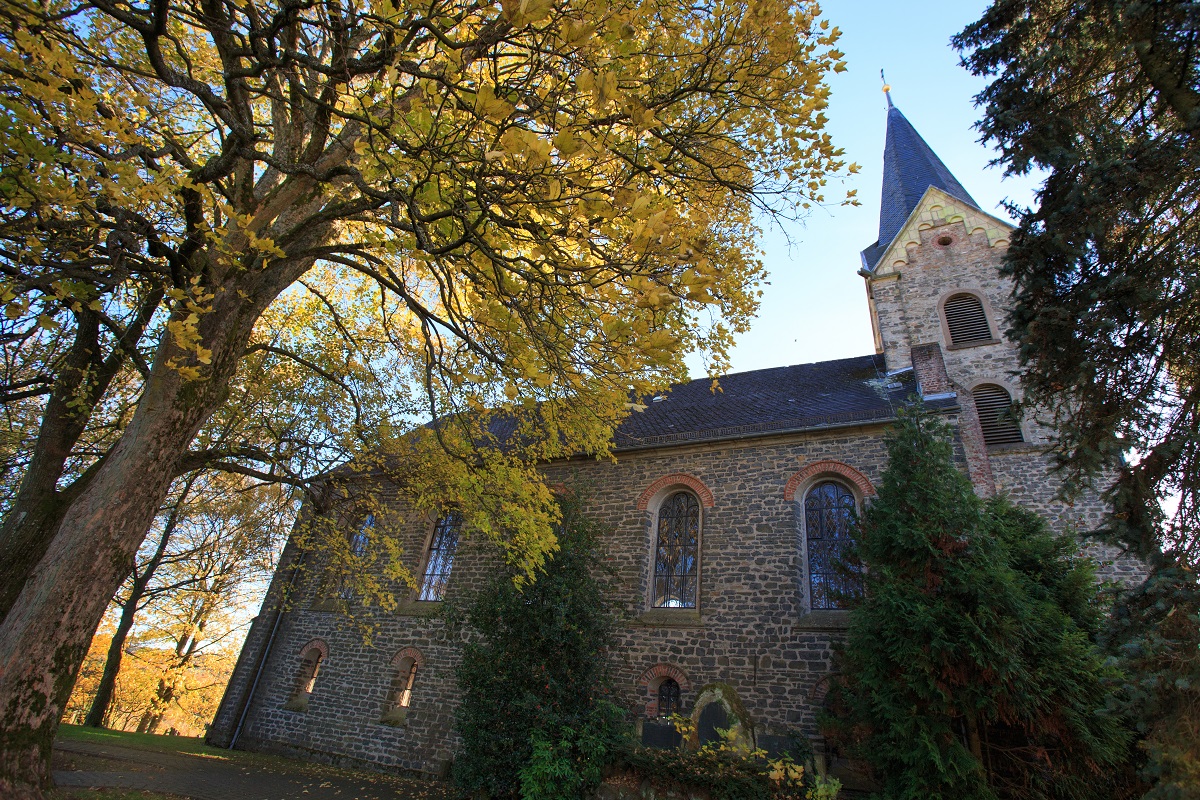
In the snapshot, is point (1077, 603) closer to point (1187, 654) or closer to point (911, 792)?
point (911, 792)

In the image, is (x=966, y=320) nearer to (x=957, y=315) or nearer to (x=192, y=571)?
(x=957, y=315)

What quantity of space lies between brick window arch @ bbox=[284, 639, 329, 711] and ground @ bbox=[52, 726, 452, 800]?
1.16 m

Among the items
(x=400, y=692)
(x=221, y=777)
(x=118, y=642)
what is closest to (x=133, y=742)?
(x=118, y=642)

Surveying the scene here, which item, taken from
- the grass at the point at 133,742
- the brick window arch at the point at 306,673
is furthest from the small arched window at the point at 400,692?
the grass at the point at 133,742

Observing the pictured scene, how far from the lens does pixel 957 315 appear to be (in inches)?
514

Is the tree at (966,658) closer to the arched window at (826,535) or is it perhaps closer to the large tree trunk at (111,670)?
the arched window at (826,535)

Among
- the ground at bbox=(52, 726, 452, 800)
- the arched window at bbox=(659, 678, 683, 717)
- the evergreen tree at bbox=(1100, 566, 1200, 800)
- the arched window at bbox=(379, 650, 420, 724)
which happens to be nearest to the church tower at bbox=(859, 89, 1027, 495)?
the evergreen tree at bbox=(1100, 566, 1200, 800)

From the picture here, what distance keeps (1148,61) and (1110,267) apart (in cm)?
179

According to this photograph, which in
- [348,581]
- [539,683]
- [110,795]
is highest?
[348,581]

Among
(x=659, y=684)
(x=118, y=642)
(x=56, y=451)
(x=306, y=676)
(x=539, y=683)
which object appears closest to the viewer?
(x=56, y=451)

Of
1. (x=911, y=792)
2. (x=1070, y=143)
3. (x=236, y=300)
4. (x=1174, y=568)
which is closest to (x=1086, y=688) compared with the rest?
(x=911, y=792)

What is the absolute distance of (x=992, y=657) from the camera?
640 centimetres

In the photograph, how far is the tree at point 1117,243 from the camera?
4.93 m

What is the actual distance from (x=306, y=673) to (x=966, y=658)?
46.6ft
